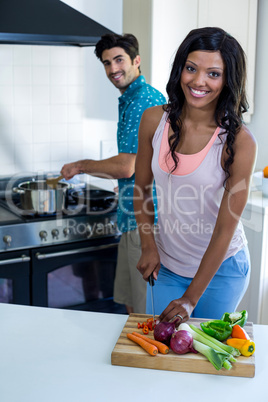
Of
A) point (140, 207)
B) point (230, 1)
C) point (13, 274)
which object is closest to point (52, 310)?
point (140, 207)

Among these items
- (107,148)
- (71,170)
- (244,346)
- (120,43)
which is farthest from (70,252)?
(244,346)

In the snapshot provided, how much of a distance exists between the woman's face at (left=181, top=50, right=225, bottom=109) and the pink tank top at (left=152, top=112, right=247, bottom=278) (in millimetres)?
114

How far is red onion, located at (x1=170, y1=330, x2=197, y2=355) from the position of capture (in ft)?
4.13

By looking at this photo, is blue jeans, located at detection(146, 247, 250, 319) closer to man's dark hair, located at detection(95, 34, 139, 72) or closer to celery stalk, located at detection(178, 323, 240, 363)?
celery stalk, located at detection(178, 323, 240, 363)

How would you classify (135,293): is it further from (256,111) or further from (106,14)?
(106,14)

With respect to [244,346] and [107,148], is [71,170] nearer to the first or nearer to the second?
[107,148]

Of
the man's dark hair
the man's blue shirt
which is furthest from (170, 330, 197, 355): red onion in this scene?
the man's dark hair

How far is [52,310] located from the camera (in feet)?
5.09

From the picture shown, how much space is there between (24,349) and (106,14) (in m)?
2.21

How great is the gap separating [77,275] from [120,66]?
1.02m

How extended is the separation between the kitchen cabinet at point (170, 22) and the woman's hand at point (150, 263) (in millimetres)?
1293

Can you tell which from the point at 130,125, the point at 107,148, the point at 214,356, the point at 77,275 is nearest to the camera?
the point at 214,356

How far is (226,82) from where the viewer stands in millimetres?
1526

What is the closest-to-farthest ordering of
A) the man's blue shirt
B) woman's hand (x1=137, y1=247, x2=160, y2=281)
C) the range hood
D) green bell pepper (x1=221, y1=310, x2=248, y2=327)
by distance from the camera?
green bell pepper (x1=221, y1=310, x2=248, y2=327)
woman's hand (x1=137, y1=247, x2=160, y2=281)
the range hood
the man's blue shirt
